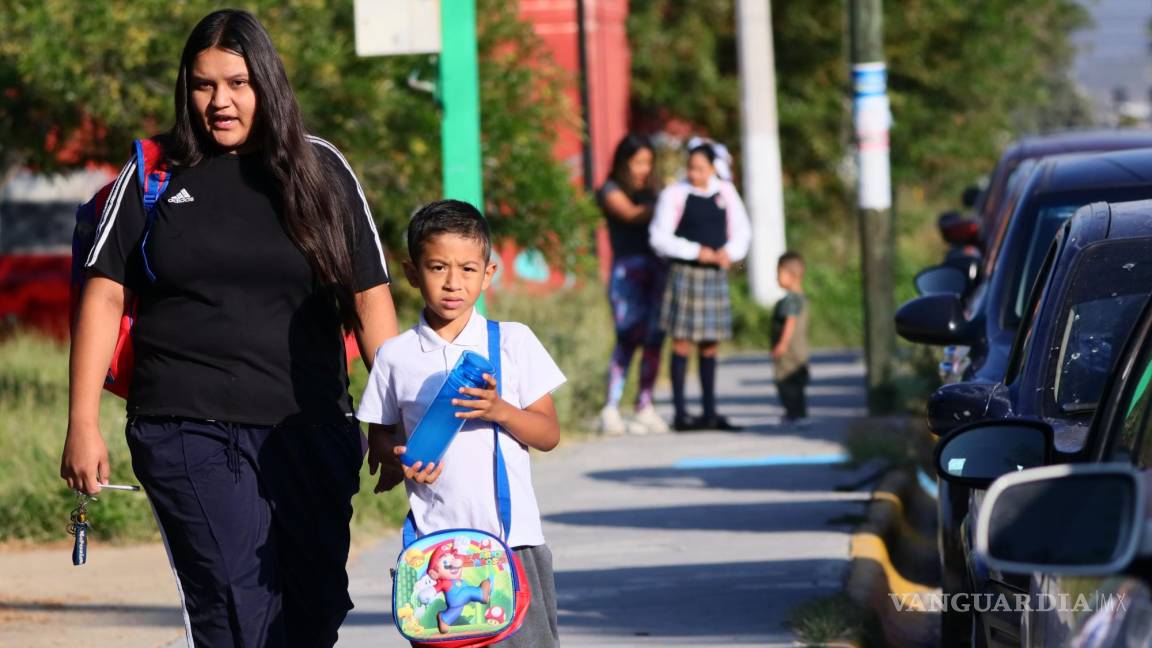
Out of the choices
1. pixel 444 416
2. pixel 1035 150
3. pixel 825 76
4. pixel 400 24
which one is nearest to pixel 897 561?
pixel 400 24

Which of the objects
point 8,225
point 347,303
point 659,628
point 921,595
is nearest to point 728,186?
point 921,595

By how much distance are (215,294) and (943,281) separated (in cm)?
502

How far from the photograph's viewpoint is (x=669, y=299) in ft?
43.7

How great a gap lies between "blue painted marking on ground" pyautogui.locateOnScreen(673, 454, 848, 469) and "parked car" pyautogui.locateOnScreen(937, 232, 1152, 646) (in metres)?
7.78

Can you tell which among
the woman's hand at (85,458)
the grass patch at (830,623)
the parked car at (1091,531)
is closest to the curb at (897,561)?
the grass patch at (830,623)

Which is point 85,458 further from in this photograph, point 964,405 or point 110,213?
point 964,405

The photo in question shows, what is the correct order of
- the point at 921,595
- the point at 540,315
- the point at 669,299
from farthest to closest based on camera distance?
the point at 540,315 → the point at 669,299 → the point at 921,595

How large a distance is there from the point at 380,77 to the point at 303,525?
29.5 ft

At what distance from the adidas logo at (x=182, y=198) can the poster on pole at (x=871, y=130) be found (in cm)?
881

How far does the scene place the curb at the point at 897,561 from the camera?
722 centimetres

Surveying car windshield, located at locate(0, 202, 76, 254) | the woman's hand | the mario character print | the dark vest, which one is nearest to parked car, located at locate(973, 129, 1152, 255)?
the dark vest

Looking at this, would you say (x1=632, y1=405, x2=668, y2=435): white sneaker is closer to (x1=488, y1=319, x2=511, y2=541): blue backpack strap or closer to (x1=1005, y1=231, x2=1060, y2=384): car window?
(x1=1005, y1=231, x2=1060, y2=384): car window

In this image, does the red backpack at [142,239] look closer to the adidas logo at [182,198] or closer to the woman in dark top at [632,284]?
the adidas logo at [182,198]

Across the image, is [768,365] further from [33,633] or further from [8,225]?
[33,633]
